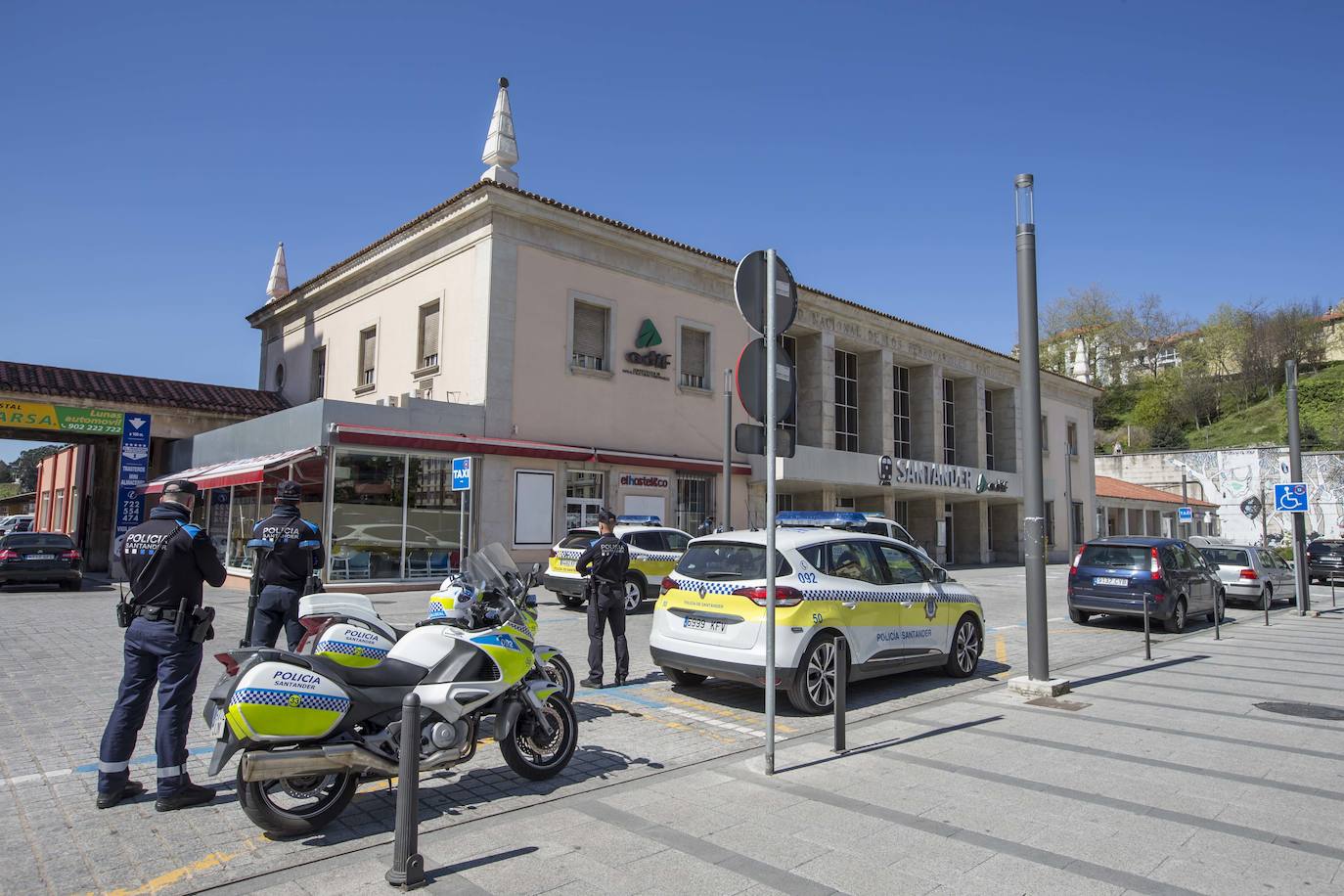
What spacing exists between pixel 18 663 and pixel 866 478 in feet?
84.9

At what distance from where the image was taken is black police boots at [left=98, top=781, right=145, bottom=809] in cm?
483

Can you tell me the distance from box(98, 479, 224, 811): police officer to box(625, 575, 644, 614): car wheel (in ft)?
36.2

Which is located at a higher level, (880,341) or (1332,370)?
(1332,370)

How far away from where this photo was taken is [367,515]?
62.3 feet

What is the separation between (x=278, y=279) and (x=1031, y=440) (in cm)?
3342

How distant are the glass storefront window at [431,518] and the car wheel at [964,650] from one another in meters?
13.5

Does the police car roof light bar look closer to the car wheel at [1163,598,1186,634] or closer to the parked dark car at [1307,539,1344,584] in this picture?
the car wheel at [1163,598,1186,634]

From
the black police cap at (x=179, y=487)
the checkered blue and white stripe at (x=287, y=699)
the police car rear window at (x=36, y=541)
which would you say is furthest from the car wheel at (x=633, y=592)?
the police car rear window at (x=36, y=541)

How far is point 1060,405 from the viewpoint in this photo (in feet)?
150

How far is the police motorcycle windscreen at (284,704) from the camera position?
170 inches

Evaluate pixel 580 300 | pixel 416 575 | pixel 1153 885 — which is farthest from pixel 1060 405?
pixel 1153 885

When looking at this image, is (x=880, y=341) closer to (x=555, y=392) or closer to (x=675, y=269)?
(x=675, y=269)

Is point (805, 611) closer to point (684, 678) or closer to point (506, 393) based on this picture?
point (684, 678)

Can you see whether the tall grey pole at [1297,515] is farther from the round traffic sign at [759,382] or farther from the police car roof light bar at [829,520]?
the round traffic sign at [759,382]
